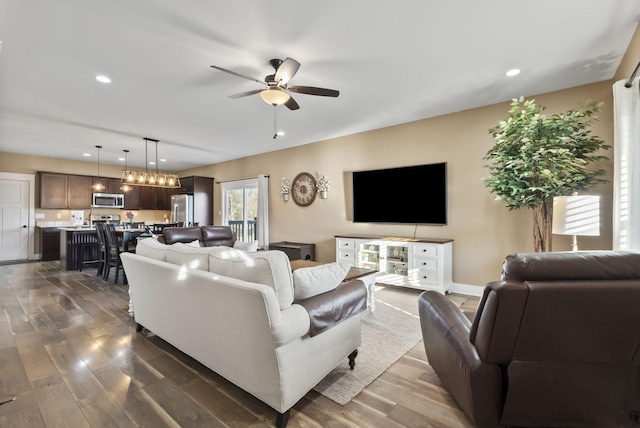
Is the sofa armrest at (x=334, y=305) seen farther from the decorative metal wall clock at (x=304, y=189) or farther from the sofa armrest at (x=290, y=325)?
the decorative metal wall clock at (x=304, y=189)

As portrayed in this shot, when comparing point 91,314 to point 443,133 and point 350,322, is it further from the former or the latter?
point 443,133

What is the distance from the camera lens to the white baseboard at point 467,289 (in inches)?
161

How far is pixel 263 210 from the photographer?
678 cm

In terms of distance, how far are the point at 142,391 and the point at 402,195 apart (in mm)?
4054

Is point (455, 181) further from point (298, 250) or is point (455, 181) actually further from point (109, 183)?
point (109, 183)

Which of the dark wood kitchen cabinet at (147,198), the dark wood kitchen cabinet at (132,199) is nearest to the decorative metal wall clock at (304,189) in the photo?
the dark wood kitchen cabinet at (147,198)

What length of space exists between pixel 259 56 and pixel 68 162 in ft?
25.6

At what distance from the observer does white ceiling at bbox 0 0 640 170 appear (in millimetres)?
2133

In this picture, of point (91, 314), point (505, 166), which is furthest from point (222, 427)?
point (505, 166)

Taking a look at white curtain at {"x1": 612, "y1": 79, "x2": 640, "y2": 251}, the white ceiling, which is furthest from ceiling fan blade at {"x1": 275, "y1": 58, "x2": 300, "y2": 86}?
white curtain at {"x1": 612, "y1": 79, "x2": 640, "y2": 251}

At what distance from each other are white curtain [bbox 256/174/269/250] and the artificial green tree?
15.9ft

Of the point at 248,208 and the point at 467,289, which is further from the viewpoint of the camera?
the point at 248,208

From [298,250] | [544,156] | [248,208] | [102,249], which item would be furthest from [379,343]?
[248,208]

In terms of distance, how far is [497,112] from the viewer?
3.90m
